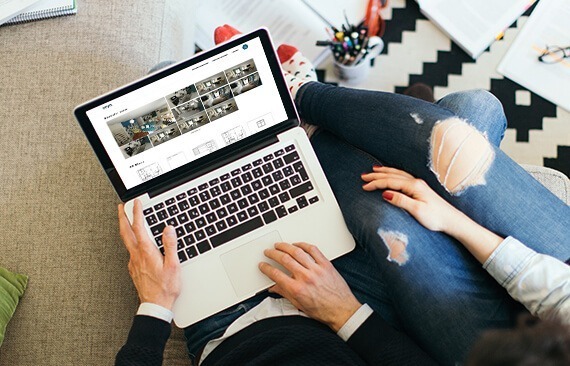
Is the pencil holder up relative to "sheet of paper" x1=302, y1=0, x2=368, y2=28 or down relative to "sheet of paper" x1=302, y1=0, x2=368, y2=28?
down

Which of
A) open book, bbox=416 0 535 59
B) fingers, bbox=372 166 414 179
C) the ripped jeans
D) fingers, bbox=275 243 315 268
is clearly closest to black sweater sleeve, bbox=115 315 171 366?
fingers, bbox=275 243 315 268

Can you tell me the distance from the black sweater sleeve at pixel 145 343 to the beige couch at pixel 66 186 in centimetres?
14

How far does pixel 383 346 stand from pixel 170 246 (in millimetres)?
388

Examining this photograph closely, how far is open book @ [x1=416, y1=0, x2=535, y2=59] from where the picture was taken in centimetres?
140

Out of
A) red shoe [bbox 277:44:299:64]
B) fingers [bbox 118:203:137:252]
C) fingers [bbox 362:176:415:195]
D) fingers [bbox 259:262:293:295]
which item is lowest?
fingers [bbox 259:262:293:295]

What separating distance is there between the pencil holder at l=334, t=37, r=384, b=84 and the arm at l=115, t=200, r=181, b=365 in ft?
2.18

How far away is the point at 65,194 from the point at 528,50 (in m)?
1.17

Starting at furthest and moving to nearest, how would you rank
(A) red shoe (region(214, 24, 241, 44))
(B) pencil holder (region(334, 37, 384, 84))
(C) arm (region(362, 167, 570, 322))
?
(B) pencil holder (region(334, 37, 384, 84)) → (A) red shoe (region(214, 24, 241, 44)) → (C) arm (region(362, 167, 570, 322))

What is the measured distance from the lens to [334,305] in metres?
0.90

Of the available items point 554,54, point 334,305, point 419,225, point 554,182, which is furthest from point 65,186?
point 554,54

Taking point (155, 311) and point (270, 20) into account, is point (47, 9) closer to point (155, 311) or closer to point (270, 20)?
point (270, 20)

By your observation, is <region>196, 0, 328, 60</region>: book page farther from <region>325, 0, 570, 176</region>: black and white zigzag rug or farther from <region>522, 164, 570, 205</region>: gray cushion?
<region>522, 164, 570, 205</region>: gray cushion

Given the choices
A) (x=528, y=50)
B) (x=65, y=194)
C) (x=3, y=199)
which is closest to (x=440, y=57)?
(x=528, y=50)

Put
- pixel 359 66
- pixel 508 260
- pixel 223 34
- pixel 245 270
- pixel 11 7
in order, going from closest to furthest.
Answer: pixel 508 260 < pixel 245 270 < pixel 11 7 < pixel 223 34 < pixel 359 66
